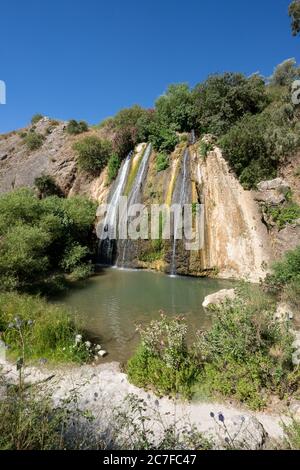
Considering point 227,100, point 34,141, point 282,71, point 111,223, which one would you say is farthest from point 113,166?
point 282,71

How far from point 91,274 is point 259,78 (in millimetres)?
18550

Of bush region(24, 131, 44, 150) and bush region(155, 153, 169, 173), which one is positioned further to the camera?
bush region(24, 131, 44, 150)

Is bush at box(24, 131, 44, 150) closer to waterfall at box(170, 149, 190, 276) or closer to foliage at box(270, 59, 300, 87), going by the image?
waterfall at box(170, 149, 190, 276)

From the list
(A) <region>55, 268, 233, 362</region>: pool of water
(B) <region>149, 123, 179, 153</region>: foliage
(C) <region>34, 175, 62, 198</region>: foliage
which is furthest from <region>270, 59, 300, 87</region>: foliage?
(A) <region>55, 268, 233, 362</region>: pool of water

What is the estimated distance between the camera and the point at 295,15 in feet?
46.3

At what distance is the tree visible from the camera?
14.0 m

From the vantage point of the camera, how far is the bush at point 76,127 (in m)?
31.8

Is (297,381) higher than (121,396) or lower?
higher

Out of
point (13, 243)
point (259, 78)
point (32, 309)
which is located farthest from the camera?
point (259, 78)

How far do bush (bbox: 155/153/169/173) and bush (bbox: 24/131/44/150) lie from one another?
18241 mm

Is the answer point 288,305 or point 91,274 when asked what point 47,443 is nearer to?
point 288,305

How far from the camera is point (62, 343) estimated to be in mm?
6910

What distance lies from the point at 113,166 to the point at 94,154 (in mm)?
3004

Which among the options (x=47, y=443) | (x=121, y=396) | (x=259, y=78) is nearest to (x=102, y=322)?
(x=121, y=396)
